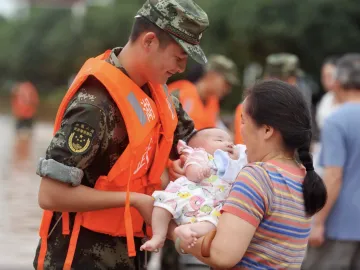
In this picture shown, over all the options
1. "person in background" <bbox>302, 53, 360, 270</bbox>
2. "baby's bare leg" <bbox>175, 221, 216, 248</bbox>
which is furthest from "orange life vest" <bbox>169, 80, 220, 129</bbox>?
"baby's bare leg" <bbox>175, 221, 216, 248</bbox>

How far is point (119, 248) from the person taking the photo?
3.32 m

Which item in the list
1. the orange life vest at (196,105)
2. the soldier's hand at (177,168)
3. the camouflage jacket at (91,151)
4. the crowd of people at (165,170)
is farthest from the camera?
the orange life vest at (196,105)

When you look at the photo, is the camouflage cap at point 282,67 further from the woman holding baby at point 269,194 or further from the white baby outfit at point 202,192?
the woman holding baby at point 269,194

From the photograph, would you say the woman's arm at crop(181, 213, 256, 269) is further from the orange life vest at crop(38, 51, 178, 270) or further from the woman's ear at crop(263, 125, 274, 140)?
the orange life vest at crop(38, 51, 178, 270)

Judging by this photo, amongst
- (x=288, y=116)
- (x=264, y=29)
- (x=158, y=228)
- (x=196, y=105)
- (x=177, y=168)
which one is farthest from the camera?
(x=264, y=29)

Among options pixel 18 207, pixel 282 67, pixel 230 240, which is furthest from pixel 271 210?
pixel 18 207

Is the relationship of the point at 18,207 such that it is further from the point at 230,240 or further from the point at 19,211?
the point at 230,240

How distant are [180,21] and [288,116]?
0.63 m

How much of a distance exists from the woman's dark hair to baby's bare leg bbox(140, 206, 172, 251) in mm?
499

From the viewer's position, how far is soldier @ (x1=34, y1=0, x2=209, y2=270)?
10.1ft

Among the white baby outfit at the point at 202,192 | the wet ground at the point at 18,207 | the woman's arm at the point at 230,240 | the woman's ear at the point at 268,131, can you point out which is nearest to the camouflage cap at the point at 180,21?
the white baby outfit at the point at 202,192

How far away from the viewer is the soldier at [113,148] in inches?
121

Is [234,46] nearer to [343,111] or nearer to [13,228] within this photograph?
[13,228]

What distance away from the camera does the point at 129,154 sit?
10.4 ft
